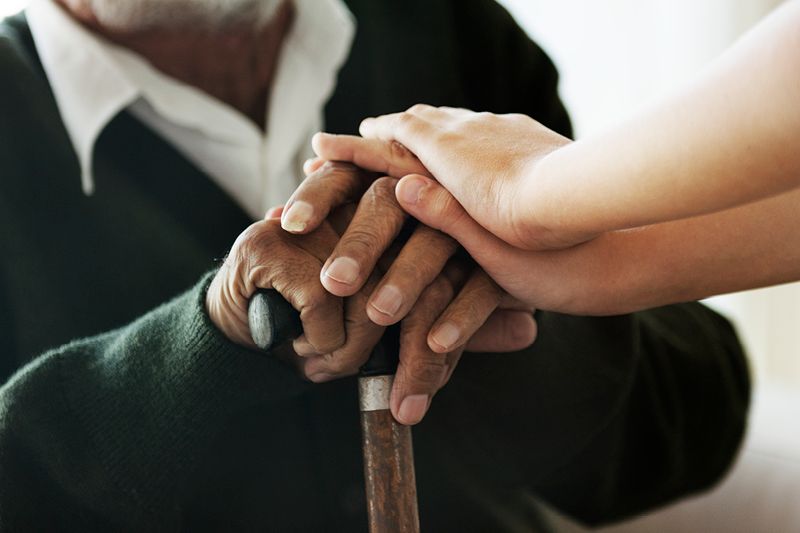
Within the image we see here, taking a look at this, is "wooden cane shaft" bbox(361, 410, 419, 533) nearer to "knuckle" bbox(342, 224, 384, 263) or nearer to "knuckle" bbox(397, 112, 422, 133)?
"knuckle" bbox(342, 224, 384, 263)

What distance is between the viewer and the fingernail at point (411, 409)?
669 mm

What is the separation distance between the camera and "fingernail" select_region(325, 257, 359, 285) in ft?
2.12

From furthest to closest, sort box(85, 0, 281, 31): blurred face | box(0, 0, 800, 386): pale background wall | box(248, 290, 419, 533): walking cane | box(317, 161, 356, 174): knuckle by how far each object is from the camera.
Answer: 1. box(0, 0, 800, 386): pale background wall
2. box(85, 0, 281, 31): blurred face
3. box(317, 161, 356, 174): knuckle
4. box(248, 290, 419, 533): walking cane

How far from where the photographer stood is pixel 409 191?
717 mm

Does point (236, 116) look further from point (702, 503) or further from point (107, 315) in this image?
point (702, 503)

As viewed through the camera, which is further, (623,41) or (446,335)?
(623,41)

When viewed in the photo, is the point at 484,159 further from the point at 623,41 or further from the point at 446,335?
the point at 623,41

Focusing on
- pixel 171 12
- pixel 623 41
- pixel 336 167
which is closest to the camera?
pixel 336 167

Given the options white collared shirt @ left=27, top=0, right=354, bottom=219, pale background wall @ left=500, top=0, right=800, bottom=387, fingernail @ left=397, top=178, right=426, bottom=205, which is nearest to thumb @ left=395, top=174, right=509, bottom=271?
fingernail @ left=397, top=178, right=426, bottom=205

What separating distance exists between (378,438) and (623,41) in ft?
5.40

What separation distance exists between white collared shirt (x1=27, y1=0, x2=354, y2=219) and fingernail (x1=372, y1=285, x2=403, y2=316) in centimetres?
47

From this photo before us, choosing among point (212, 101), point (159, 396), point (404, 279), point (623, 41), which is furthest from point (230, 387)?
point (623, 41)

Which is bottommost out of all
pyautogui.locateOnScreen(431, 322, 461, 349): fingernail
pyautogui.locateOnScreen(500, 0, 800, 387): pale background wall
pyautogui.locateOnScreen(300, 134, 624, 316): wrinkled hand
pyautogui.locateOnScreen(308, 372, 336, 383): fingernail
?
pyautogui.locateOnScreen(500, 0, 800, 387): pale background wall

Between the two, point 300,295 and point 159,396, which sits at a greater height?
point 300,295
